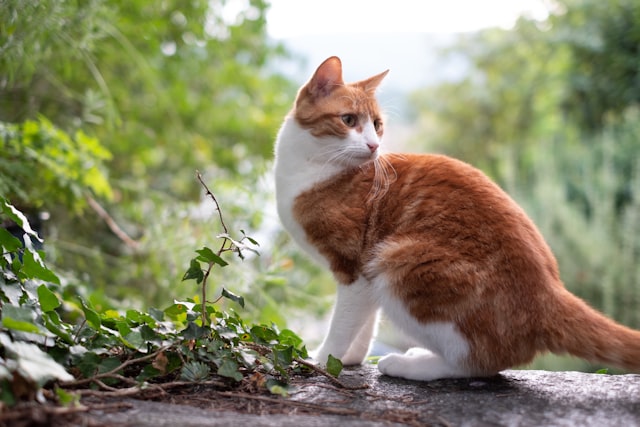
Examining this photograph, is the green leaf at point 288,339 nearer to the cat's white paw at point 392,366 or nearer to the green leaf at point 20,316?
the cat's white paw at point 392,366

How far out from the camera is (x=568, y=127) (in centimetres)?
482

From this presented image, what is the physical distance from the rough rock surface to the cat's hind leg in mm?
21

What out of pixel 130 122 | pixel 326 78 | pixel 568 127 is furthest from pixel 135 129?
pixel 568 127

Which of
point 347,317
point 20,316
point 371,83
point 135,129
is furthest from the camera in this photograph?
point 135,129

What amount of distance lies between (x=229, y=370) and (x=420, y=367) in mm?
493

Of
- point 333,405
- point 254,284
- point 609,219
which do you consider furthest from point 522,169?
point 333,405

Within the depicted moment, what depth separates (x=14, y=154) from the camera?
1969 millimetres

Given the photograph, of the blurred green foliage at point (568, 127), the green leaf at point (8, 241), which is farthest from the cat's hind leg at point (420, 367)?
the blurred green foliage at point (568, 127)

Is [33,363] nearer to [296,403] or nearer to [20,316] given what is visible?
[20,316]

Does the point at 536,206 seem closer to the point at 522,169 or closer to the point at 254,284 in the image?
the point at 522,169

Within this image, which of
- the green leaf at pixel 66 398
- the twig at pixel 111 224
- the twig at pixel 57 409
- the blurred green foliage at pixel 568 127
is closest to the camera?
the twig at pixel 57 409

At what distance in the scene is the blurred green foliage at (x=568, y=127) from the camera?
356 centimetres

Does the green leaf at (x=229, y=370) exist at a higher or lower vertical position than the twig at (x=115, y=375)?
higher

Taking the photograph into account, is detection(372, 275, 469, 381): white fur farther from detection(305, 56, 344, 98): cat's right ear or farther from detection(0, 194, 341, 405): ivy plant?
detection(305, 56, 344, 98): cat's right ear
